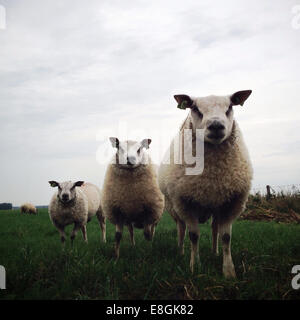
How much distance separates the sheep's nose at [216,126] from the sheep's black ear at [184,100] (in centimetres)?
64

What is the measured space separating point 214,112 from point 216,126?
26cm

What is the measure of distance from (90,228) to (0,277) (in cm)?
648

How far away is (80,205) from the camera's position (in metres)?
7.34

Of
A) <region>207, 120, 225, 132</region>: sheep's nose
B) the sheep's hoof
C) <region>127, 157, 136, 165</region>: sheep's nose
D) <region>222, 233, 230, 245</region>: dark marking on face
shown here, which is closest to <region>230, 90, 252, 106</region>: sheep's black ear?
<region>207, 120, 225, 132</region>: sheep's nose

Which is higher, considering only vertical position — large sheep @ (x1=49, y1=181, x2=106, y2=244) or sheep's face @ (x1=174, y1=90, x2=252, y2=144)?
sheep's face @ (x1=174, y1=90, x2=252, y2=144)

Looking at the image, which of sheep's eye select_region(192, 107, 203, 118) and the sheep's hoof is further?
sheep's eye select_region(192, 107, 203, 118)

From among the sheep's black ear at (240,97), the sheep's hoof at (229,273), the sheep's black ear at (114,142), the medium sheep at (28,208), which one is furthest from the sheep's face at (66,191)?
the medium sheep at (28,208)

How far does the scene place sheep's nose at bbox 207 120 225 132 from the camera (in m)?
3.19

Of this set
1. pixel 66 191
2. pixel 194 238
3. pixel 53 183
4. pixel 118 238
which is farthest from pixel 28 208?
pixel 194 238

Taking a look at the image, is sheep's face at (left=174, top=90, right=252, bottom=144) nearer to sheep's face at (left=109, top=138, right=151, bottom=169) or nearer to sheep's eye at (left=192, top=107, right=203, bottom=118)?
sheep's eye at (left=192, top=107, right=203, bottom=118)

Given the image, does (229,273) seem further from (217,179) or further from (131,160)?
(131,160)

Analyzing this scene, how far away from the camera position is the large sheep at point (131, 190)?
16.3ft
